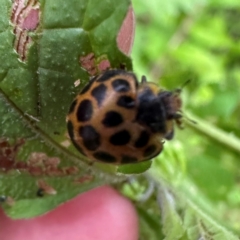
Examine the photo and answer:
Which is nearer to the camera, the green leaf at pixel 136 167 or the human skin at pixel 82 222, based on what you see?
the green leaf at pixel 136 167

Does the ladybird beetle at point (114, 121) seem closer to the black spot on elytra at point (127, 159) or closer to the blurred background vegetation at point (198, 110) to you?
the black spot on elytra at point (127, 159)

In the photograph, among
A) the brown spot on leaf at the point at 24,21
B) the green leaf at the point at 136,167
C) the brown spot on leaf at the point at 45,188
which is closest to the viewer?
the brown spot on leaf at the point at 24,21

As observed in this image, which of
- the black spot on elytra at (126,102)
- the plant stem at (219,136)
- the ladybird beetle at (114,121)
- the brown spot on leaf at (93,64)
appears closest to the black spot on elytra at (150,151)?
the ladybird beetle at (114,121)

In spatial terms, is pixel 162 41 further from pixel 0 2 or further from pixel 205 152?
pixel 0 2

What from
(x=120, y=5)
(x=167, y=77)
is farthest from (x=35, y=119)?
(x=167, y=77)

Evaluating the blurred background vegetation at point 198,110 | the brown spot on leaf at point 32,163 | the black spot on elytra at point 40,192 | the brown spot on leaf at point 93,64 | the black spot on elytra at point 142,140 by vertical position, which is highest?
the brown spot on leaf at point 93,64

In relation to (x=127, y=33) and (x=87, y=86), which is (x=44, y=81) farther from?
(x=127, y=33)

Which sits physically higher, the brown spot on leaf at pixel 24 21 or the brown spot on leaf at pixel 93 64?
the brown spot on leaf at pixel 24 21
